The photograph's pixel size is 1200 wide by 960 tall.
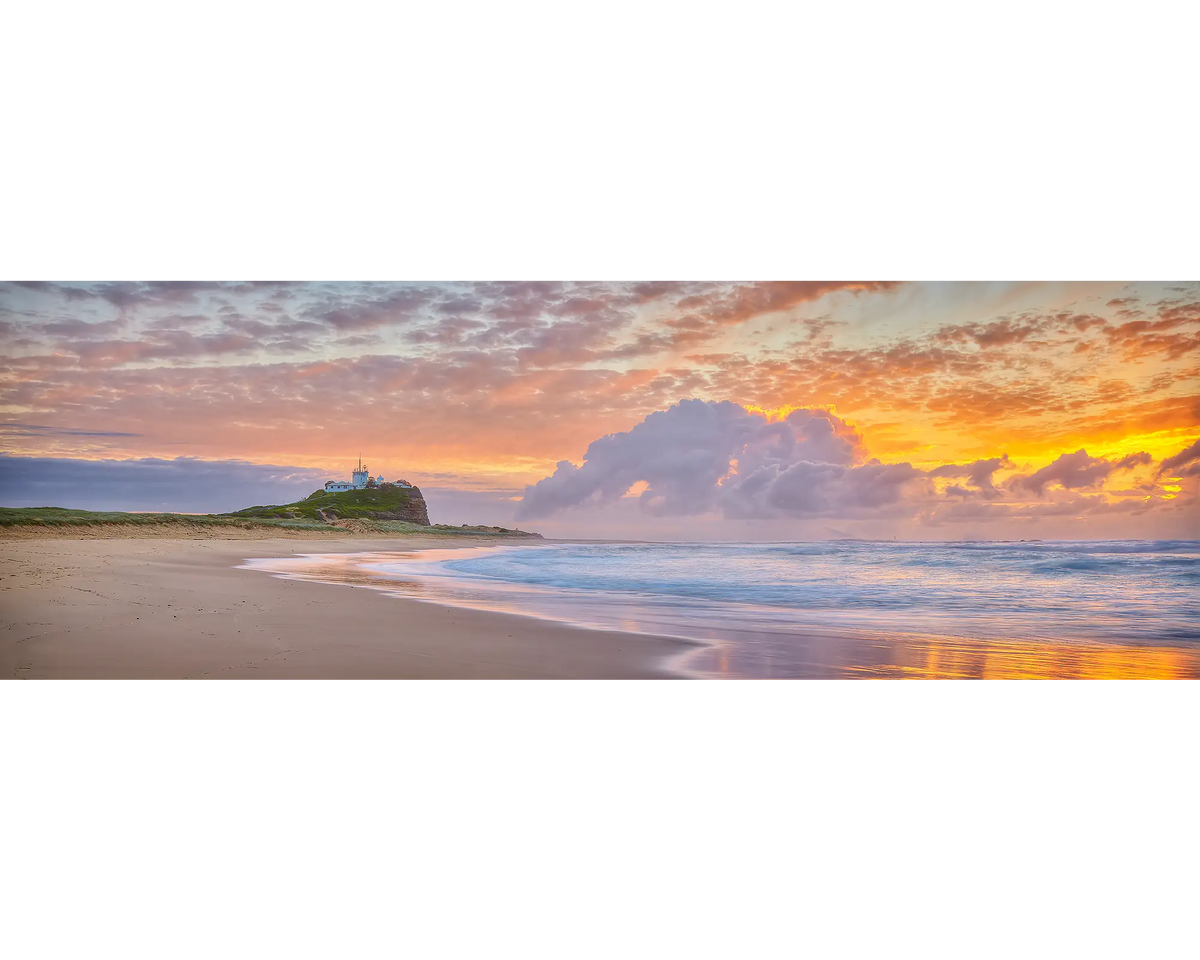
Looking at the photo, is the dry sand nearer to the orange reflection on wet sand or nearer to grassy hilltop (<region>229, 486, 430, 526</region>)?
the orange reflection on wet sand

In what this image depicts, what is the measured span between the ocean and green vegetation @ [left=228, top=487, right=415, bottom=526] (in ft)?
55.9

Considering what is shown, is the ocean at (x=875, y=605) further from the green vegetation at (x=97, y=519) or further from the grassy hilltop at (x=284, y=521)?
the grassy hilltop at (x=284, y=521)

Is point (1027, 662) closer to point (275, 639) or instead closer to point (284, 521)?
point (275, 639)

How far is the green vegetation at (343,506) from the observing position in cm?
2803

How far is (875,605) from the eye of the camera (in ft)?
23.3

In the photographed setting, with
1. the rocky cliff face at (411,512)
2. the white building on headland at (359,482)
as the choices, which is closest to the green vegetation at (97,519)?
the rocky cliff face at (411,512)

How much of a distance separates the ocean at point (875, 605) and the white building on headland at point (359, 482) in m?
21.5

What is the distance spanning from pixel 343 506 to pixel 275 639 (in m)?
27.1
